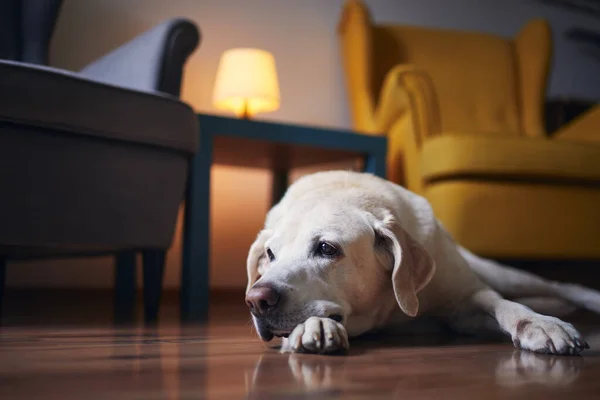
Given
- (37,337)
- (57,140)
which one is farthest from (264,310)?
(57,140)

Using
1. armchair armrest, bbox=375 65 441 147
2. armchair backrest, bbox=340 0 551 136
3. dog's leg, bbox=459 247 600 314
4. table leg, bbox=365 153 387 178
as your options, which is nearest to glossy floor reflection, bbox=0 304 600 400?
dog's leg, bbox=459 247 600 314

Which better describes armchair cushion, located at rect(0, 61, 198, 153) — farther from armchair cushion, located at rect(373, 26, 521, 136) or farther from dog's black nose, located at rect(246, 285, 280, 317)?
armchair cushion, located at rect(373, 26, 521, 136)

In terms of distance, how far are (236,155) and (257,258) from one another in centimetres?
123

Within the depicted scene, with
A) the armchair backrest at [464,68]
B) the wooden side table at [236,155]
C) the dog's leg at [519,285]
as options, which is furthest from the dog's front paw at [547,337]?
the armchair backrest at [464,68]

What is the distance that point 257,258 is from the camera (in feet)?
4.57

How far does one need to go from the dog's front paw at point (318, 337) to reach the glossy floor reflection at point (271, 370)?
0.02 meters

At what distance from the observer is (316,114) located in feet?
11.8

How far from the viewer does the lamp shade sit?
2896mm

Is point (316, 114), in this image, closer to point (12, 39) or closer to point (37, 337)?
point (12, 39)

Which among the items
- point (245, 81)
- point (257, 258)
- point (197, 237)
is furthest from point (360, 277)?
point (245, 81)

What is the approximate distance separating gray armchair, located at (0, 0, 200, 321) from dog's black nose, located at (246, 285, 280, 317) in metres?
0.76

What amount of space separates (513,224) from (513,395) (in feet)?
5.59

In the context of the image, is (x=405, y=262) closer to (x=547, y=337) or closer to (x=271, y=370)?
(x=547, y=337)

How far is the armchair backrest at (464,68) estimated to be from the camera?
10.8ft
